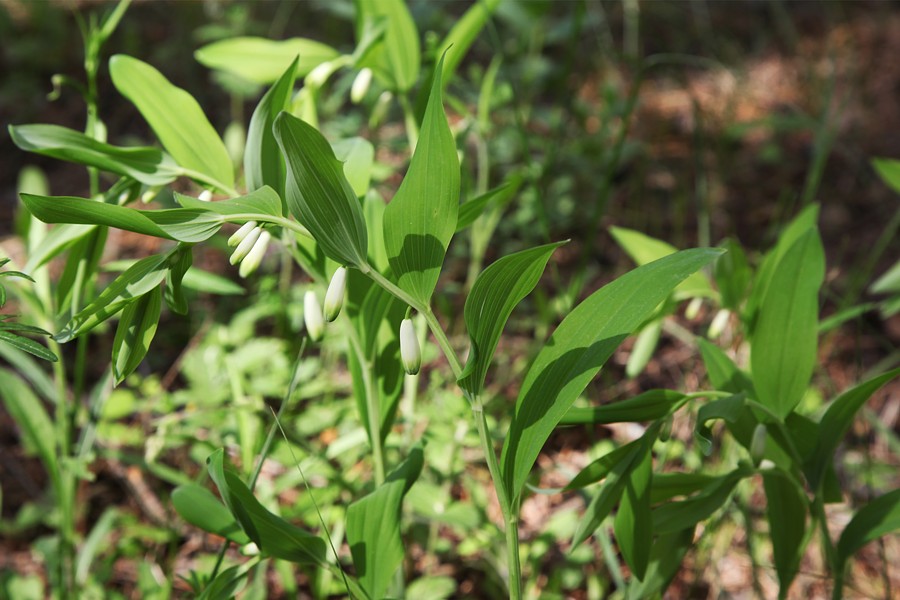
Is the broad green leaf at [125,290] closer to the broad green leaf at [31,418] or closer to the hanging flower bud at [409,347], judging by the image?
the hanging flower bud at [409,347]

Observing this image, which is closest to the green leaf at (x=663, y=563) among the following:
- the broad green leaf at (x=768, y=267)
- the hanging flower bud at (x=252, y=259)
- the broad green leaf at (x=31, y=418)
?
the broad green leaf at (x=768, y=267)

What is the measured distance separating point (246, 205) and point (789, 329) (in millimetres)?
636

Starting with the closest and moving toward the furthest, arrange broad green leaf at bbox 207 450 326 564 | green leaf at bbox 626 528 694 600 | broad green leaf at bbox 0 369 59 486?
broad green leaf at bbox 207 450 326 564 < green leaf at bbox 626 528 694 600 < broad green leaf at bbox 0 369 59 486

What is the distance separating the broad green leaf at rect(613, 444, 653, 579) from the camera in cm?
86

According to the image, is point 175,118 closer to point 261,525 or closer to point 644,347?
point 261,525

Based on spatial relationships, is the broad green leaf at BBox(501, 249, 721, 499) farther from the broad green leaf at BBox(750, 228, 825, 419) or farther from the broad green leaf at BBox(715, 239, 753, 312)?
the broad green leaf at BBox(715, 239, 753, 312)

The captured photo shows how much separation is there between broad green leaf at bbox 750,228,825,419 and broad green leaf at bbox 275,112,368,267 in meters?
0.50

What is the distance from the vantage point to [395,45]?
119 cm

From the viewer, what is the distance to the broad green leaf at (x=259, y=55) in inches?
45.2

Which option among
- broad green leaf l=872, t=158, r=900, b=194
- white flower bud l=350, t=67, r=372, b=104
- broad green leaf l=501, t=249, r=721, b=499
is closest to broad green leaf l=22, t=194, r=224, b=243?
broad green leaf l=501, t=249, r=721, b=499

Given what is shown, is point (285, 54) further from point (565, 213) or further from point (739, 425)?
point (565, 213)

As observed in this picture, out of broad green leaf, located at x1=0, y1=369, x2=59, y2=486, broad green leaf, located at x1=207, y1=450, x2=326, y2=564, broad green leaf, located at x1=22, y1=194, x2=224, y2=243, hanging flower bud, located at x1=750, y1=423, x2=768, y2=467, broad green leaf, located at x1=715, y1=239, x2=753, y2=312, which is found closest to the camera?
broad green leaf, located at x1=22, y1=194, x2=224, y2=243

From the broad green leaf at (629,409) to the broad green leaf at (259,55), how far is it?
0.64 m

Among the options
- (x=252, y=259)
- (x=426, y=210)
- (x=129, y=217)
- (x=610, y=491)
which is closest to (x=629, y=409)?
(x=610, y=491)
